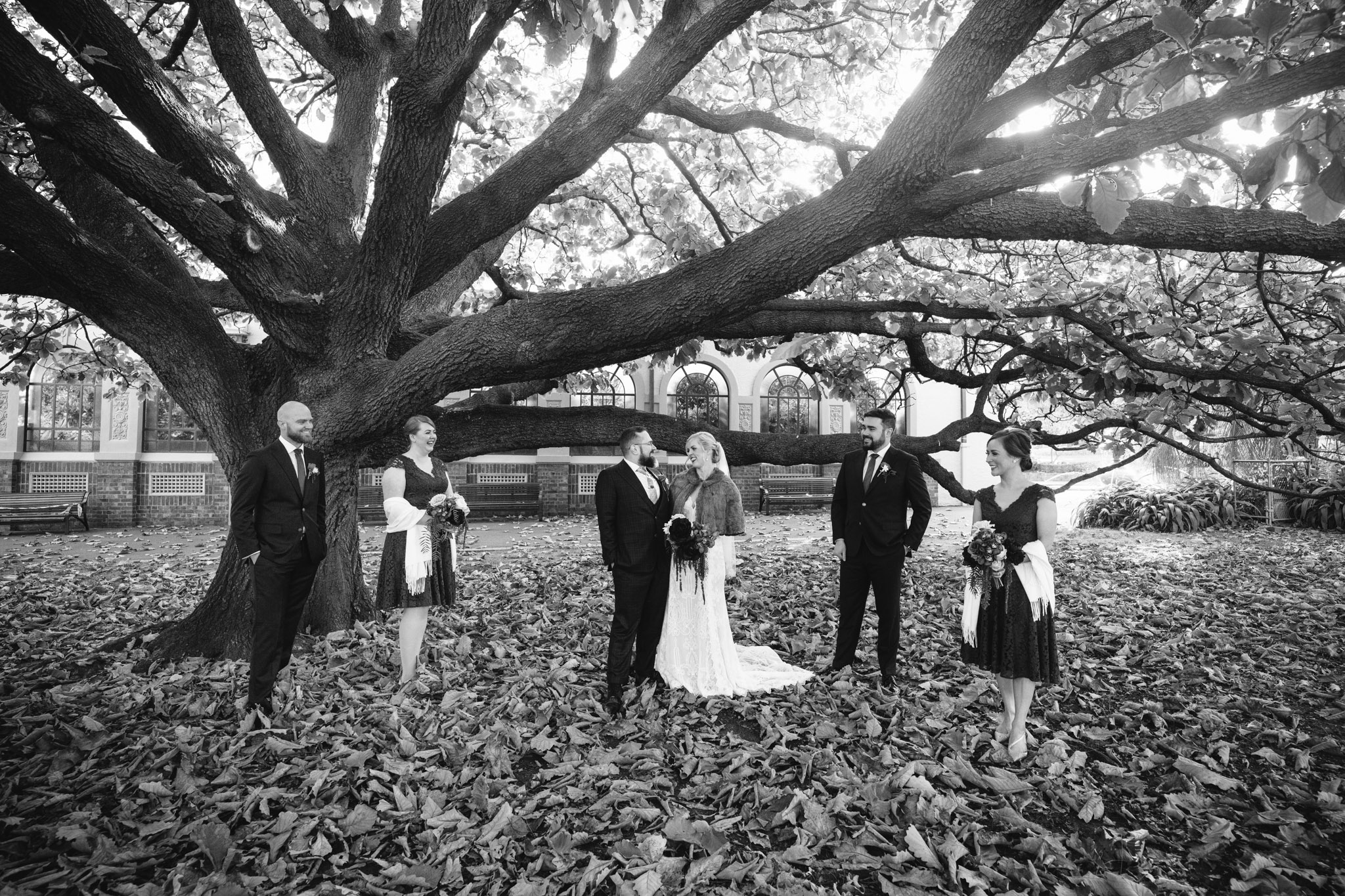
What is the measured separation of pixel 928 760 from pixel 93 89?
931 centimetres

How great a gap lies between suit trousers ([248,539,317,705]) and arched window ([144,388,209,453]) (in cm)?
1571

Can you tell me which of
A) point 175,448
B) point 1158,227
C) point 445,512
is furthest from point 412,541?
point 175,448

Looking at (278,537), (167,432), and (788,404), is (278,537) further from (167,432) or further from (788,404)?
(788,404)

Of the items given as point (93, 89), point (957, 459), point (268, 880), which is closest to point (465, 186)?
point (93, 89)

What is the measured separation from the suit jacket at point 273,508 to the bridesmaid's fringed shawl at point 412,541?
1.65 ft

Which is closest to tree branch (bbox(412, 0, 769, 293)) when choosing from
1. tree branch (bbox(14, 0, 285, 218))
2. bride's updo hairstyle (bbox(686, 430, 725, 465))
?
tree branch (bbox(14, 0, 285, 218))

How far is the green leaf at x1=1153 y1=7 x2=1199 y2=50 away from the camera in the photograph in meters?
2.58

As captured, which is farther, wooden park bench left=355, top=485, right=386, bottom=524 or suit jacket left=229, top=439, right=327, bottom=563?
wooden park bench left=355, top=485, right=386, bottom=524

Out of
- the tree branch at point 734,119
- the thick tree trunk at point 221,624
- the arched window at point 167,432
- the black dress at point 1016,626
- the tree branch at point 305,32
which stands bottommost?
the thick tree trunk at point 221,624

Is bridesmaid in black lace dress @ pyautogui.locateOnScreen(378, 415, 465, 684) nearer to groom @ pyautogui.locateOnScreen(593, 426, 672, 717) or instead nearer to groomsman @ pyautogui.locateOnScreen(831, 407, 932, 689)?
groom @ pyautogui.locateOnScreen(593, 426, 672, 717)

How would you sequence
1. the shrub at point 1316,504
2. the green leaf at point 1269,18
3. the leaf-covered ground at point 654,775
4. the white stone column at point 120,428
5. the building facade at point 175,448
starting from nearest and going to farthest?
1. the green leaf at point 1269,18
2. the leaf-covered ground at point 654,775
3. the shrub at point 1316,504
4. the building facade at point 175,448
5. the white stone column at point 120,428

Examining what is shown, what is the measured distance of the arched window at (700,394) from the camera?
21.1m

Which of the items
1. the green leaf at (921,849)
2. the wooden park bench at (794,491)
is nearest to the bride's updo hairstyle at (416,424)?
the green leaf at (921,849)

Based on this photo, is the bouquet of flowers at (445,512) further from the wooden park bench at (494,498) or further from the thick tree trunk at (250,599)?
the wooden park bench at (494,498)
